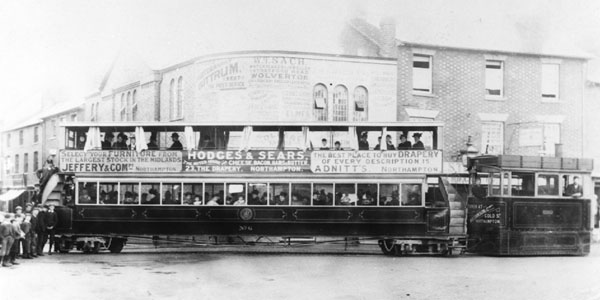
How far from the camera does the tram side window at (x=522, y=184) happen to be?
1785cm

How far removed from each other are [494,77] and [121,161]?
1421cm

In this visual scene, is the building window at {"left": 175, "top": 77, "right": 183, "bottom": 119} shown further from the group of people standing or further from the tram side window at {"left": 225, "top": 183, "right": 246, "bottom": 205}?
the group of people standing

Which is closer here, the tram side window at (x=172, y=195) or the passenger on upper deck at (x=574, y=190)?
the tram side window at (x=172, y=195)

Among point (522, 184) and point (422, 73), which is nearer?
point (522, 184)

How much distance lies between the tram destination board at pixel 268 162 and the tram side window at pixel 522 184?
211cm

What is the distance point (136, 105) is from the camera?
3011 cm

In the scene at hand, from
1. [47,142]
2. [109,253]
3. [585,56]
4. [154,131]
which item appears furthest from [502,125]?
[47,142]

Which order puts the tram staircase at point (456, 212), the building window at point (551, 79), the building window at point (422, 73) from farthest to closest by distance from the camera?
the building window at point (551, 79) < the building window at point (422, 73) < the tram staircase at point (456, 212)

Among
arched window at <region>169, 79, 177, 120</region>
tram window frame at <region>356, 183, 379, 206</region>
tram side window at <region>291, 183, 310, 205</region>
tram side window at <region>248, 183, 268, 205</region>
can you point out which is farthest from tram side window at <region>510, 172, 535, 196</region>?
arched window at <region>169, 79, 177, 120</region>

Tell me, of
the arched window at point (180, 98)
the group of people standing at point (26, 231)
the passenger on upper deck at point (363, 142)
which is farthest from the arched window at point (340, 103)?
the group of people standing at point (26, 231)

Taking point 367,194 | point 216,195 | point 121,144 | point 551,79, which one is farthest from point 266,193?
point 551,79

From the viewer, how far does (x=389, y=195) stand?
17.8m

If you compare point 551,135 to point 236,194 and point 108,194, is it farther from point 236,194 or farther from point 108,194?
point 108,194

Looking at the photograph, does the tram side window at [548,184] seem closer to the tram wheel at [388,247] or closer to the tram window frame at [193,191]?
the tram wheel at [388,247]
